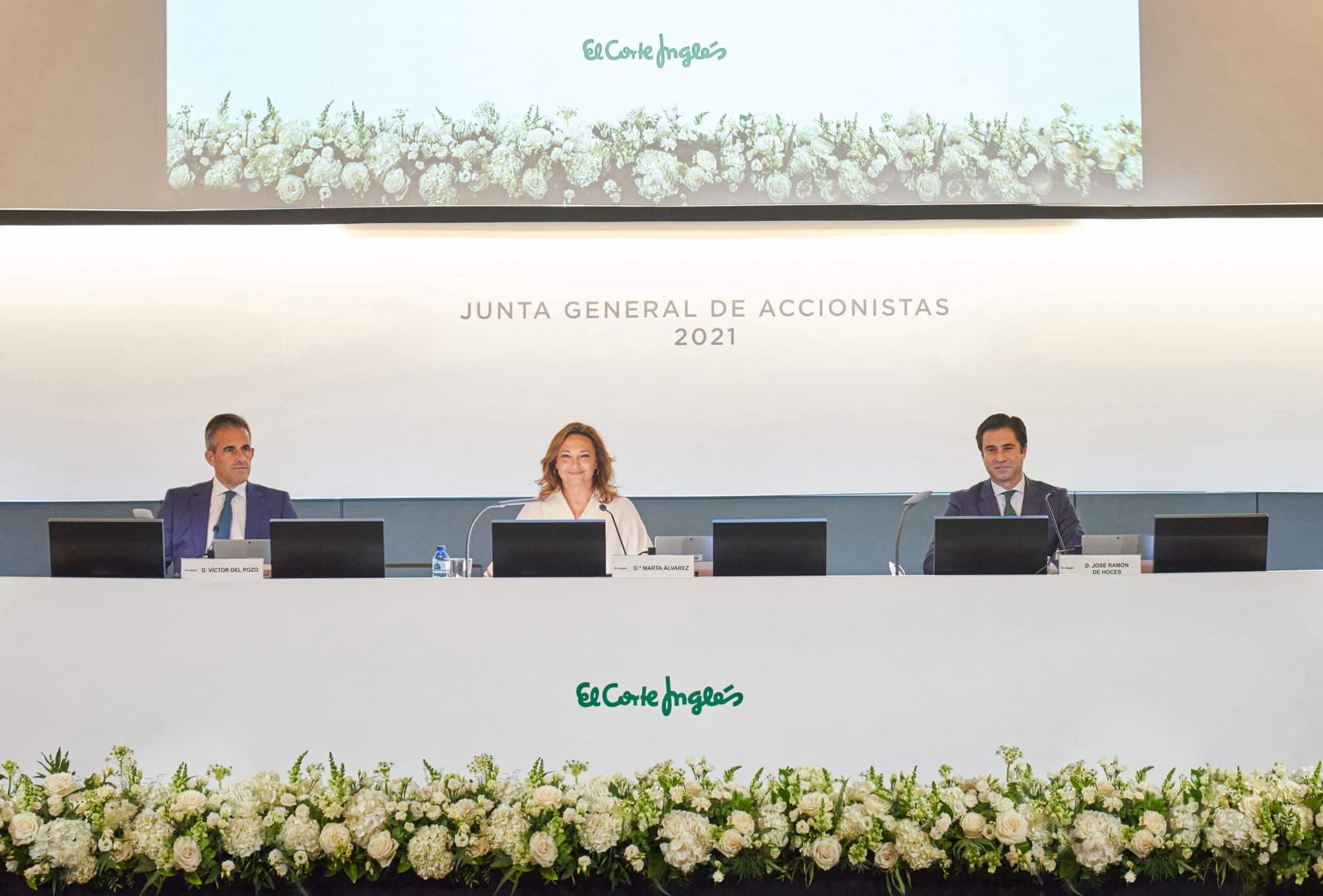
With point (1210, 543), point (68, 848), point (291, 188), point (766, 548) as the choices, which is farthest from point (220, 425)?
point (1210, 543)

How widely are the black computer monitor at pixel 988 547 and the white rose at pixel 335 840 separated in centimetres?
178

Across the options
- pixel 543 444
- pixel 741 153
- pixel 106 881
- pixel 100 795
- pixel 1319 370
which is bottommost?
pixel 106 881

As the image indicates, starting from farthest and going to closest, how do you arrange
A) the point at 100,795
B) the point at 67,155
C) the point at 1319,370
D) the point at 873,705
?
the point at 1319,370
the point at 67,155
the point at 873,705
the point at 100,795

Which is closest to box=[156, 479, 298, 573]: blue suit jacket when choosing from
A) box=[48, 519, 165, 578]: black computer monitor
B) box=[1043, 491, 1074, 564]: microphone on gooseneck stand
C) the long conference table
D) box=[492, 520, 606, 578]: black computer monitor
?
box=[48, 519, 165, 578]: black computer monitor

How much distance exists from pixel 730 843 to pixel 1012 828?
1.44 ft

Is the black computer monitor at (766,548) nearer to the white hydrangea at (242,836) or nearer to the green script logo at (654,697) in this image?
the green script logo at (654,697)

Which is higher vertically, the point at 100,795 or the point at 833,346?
the point at 833,346

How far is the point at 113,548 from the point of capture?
2812 mm

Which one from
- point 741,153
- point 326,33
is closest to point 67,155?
point 326,33

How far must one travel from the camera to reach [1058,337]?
468cm

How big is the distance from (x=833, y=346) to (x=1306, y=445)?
2.34 meters

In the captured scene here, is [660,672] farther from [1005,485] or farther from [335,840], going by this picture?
[1005,485]

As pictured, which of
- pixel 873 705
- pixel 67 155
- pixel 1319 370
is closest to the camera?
pixel 873 705

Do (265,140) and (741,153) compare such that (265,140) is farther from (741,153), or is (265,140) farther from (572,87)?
(741,153)
